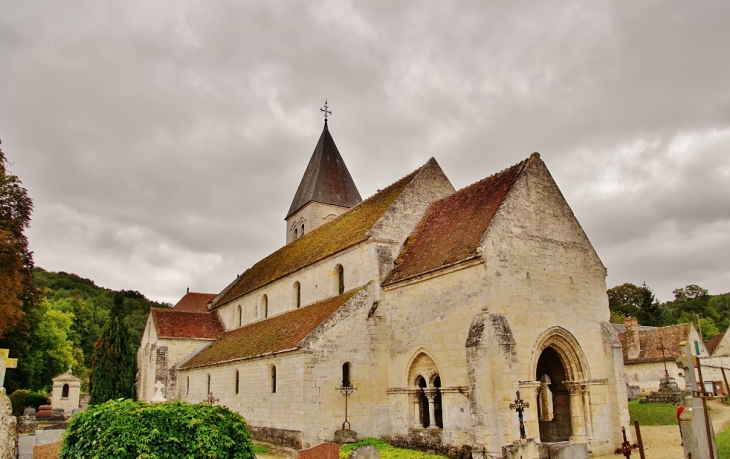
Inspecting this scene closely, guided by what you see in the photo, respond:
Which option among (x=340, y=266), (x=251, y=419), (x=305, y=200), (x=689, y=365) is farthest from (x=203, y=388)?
(x=689, y=365)

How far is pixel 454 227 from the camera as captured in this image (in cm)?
1922

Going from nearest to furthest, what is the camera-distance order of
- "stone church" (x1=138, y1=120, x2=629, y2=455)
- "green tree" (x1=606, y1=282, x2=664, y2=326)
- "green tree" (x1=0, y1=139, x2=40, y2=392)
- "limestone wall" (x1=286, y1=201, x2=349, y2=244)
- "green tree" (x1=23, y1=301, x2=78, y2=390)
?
"stone church" (x1=138, y1=120, x2=629, y2=455) < "green tree" (x1=0, y1=139, x2=40, y2=392) < "limestone wall" (x1=286, y1=201, x2=349, y2=244) < "green tree" (x1=23, y1=301, x2=78, y2=390) < "green tree" (x1=606, y1=282, x2=664, y2=326)

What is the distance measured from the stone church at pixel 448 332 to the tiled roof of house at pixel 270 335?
0.16 metres

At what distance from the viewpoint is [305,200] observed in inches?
1533

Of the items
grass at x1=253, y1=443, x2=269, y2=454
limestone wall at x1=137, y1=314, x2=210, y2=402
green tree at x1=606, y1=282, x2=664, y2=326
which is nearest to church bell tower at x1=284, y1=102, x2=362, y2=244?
limestone wall at x1=137, y1=314, x2=210, y2=402

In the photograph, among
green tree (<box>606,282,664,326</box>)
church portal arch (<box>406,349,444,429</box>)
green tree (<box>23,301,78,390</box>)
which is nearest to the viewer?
church portal arch (<box>406,349,444,429</box>)

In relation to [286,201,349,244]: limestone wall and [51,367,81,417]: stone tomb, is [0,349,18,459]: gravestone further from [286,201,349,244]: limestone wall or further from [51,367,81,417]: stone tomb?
[51,367,81,417]: stone tomb

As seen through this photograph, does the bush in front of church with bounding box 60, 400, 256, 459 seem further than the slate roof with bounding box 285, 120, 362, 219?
No

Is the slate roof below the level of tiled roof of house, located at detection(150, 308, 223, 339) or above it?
above

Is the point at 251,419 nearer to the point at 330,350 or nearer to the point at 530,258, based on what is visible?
the point at 330,350

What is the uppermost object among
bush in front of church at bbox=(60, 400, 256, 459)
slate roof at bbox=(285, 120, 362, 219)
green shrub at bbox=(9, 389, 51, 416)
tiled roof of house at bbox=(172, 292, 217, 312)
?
slate roof at bbox=(285, 120, 362, 219)

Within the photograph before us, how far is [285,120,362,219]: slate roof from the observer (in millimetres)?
38750

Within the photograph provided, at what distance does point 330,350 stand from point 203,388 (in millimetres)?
11234

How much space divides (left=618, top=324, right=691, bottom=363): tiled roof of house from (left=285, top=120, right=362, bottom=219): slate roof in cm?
2176
